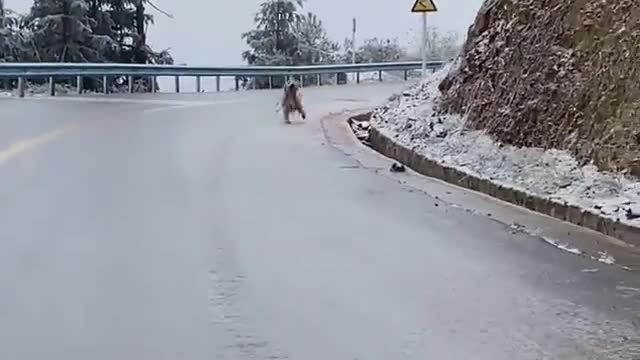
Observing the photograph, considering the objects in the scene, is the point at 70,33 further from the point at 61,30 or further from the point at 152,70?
the point at 152,70

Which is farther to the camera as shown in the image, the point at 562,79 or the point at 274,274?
the point at 562,79

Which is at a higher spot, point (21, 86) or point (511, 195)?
point (21, 86)

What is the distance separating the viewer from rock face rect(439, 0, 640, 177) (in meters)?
10.3

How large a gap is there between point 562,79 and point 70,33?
3242 centimetres

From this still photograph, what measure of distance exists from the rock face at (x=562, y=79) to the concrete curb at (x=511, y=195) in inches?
30.9

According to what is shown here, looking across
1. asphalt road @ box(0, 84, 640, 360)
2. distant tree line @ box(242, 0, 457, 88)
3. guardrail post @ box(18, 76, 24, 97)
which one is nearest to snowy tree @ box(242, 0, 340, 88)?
distant tree line @ box(242, 0, 457, 88)

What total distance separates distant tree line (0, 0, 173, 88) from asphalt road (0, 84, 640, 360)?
2859 centimetres

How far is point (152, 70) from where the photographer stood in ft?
111

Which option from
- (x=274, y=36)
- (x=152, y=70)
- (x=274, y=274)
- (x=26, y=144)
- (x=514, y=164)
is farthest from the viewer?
(x=274, y=36)

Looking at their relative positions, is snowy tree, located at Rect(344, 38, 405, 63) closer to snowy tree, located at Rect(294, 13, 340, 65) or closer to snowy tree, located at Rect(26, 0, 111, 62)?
snowy tree, located at Rect(294, 13, 340, 65)

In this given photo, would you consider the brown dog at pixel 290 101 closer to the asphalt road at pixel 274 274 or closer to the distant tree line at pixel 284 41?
the asphalt road at pixel 274 274

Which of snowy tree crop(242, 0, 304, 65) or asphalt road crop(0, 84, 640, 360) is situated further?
snowy tree crop(242, 0, 304, 65)

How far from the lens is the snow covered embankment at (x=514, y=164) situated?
9.26m

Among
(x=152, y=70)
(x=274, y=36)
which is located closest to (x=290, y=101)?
(x=152, y=70)
